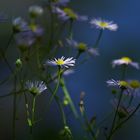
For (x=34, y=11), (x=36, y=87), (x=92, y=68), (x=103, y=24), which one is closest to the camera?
(x=36, y=87)

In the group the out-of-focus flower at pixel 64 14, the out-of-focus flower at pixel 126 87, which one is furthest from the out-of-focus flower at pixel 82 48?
the out-of-focus flower at pixel 126 87

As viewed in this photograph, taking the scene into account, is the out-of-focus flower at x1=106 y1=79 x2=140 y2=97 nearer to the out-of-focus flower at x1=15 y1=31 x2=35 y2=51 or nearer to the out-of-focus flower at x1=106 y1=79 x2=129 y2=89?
the out-of-focus flower at x1=106 y1=79 x2=129 y2=89

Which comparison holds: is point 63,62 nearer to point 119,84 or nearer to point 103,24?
point 119,84

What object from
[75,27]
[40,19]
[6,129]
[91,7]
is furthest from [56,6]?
[91,7]

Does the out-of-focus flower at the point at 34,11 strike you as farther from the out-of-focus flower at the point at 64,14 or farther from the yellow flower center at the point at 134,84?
the yellow flower center at the point at 134,84

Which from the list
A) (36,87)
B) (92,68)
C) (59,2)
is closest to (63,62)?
(36,87)

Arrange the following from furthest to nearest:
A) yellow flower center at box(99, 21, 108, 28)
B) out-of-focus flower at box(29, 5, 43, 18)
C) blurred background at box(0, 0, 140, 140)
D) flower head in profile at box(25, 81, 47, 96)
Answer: blurred background at box(0, 0, 140, 140) < yellow flower center at box(99, 21, 108, 28) < out-of-focus flower at box(29, 5, 43, 18) < flower head in profile at box(25, 81, 47, 96)

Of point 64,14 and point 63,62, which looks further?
point 64,14

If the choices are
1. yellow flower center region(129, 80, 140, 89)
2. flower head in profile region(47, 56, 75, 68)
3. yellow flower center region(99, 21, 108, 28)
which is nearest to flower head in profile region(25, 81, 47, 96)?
flower head in profile region(47, 56, 75, 68)
